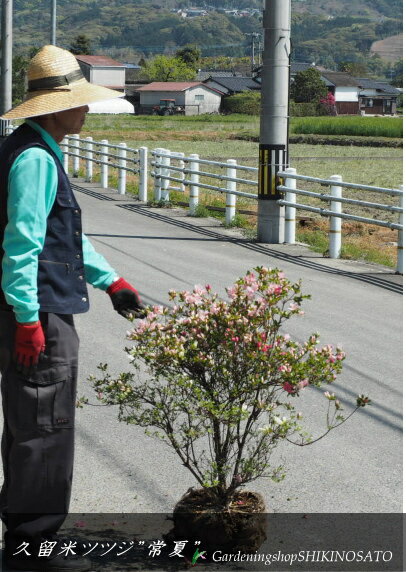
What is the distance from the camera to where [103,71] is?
14538 centimetres

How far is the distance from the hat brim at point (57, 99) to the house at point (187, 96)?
128 m

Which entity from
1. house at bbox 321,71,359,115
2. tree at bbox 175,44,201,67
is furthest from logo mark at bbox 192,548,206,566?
tree at bbox 175,44,201,67

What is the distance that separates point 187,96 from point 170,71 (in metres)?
39.5

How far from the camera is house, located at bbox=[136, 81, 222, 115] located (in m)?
133

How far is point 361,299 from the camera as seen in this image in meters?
11.4

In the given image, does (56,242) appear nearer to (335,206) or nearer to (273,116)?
(335,206)

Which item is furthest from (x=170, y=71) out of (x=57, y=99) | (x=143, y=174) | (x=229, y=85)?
(x=57, y=99)

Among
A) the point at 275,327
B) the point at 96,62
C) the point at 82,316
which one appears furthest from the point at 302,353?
the point at 96,62

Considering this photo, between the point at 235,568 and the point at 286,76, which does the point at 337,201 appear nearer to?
the point at 286,76

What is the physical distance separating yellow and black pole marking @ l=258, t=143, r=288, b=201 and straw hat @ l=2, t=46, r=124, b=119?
36.1ft

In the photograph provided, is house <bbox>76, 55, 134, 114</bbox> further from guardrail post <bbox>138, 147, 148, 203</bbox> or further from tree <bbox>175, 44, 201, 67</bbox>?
guardrail post <bbox>138, 147, 148, 203</bbox>

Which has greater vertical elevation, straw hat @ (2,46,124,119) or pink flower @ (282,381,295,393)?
straw hat @ (2,46,124,119)

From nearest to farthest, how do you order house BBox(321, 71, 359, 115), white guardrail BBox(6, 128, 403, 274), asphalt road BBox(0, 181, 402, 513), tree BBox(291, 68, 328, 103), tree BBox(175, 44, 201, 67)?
asphalt road BBox(0, 181, 402, 513) → white guardrail BBox(6, 128, 403, 274) → tree BBox(291, 68, 328, 103) → house BBox(321, 71, 359, 115) → tree BBox(175, 44, 201, 67)

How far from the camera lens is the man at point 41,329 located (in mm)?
4090
